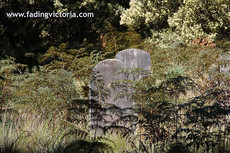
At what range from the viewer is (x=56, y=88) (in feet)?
12.5

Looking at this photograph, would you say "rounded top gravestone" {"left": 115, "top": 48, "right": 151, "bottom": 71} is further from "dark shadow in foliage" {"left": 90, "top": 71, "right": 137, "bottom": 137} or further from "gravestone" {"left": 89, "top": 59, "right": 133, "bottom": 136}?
"dark shadow in foliage" {"left": 90, "top": 71, "right": 137, "bottom": 137}

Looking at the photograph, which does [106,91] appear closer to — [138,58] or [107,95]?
[107,95]

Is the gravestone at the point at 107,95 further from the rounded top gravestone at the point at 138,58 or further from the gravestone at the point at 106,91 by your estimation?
the rounded top gravestone at the point at 138,58

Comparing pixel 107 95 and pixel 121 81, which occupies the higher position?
pixel 121 81

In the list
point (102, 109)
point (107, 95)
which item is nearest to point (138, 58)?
point (107, 95)

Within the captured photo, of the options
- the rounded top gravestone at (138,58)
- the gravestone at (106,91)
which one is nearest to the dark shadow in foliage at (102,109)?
the gravestone at (106,91)

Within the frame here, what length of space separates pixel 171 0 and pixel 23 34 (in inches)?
270

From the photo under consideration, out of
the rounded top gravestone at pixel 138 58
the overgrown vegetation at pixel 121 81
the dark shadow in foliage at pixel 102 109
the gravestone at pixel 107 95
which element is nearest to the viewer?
the overgrown vegetation at pixel 121 81

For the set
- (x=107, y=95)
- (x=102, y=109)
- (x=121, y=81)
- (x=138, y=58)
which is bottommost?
(x=102, y=109)

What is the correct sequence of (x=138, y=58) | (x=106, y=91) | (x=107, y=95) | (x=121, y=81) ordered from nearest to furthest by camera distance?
(x=121, y=81), (x=106, y=91), (x=107, y=95), (x=138, y=58)

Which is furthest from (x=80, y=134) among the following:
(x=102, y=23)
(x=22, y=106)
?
(x=102, y=23)

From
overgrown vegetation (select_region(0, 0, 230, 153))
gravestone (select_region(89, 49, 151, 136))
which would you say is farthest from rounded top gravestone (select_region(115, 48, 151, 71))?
gravestone (select_region(89, 49, 151, 136))

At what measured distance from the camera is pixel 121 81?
12.6ft

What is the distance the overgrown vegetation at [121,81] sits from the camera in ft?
10.7
